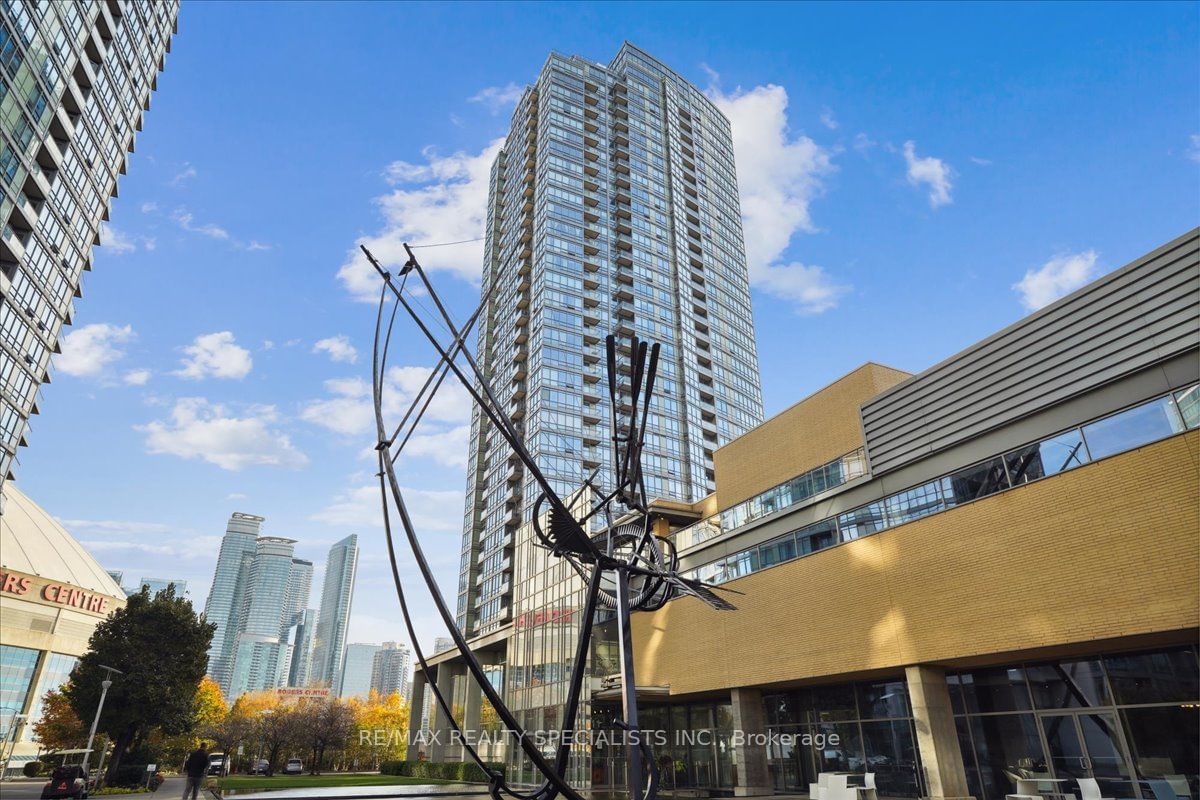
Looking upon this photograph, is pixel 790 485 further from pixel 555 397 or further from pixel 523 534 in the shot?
pixel 555 397

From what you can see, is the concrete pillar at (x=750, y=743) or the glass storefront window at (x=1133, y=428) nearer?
the glass storefront window at (x=1133, y=428)

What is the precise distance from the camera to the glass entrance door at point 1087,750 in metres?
16.5

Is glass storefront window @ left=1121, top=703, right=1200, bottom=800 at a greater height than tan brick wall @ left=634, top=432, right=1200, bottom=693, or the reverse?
tan brick wall @ left=634, top=432, right=1200, bottom=693

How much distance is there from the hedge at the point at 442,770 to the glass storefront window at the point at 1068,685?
2650 cm

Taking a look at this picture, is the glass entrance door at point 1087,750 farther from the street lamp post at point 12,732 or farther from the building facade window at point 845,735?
the street lamp post at point 12,732

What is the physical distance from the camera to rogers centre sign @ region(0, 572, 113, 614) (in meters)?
63.2

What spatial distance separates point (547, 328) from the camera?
6831 cm

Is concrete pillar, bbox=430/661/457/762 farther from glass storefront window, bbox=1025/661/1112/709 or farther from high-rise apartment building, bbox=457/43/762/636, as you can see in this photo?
glass storefront window, bbox=1025/661/1112/709

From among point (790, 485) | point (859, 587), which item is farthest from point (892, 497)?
point (790, 485)

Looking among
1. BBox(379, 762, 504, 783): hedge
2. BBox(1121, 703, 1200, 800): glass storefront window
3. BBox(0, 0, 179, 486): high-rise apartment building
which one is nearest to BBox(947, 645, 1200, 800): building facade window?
BBox(1121, 703, 1200, 800): glass storefront window

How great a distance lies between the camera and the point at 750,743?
86.3 ft

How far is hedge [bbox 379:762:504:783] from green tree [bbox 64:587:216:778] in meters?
16.1

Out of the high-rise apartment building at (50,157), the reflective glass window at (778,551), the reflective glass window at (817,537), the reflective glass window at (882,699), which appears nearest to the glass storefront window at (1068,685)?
the reflective glass window at (882,699)

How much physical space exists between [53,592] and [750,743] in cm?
7132
